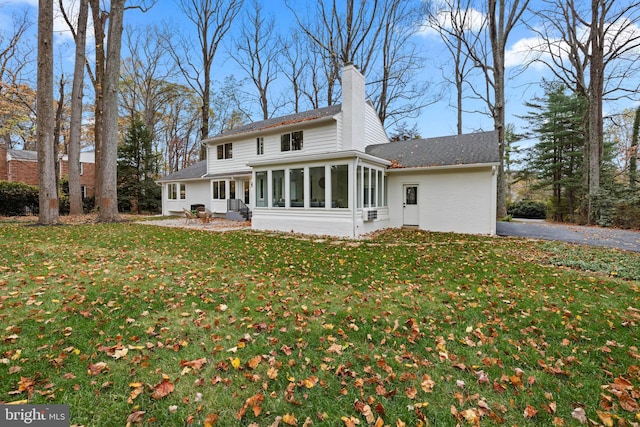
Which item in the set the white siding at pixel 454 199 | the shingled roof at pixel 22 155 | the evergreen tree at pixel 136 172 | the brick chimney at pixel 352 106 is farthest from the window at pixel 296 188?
the shingled roof at pixel 22 155

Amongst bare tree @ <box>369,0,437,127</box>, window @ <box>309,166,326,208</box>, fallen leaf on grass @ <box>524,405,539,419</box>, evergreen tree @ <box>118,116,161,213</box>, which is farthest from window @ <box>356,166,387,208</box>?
evergreen tree @ <box>118,116,161,213</box>

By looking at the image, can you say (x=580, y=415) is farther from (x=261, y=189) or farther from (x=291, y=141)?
A: (x=291, y=141)

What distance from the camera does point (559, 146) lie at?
2003 centimetres

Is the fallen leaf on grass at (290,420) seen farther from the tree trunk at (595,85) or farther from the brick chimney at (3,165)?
the brick chimney at (3,165)

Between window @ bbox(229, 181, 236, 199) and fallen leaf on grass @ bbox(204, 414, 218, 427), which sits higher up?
window @ bbox(229, 181, 236, 199)

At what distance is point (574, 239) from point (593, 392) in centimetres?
894

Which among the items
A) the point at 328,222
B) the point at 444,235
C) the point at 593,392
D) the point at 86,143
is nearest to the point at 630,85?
the point at 444,235

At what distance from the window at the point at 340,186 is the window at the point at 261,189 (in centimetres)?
327

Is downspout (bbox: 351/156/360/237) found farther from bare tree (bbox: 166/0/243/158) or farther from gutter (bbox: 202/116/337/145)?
bare tree (bbox: 166/0/243/158)

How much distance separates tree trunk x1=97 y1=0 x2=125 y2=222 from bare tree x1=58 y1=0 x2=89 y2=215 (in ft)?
14.4

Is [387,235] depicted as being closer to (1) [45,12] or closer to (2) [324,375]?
(2) [324,375]

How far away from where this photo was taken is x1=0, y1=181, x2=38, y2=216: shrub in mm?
16609

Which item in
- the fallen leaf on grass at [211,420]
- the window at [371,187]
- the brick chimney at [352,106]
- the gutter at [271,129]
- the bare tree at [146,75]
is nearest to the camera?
the fallen leaf on grass at [211,420]

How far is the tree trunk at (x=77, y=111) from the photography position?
15.8m
